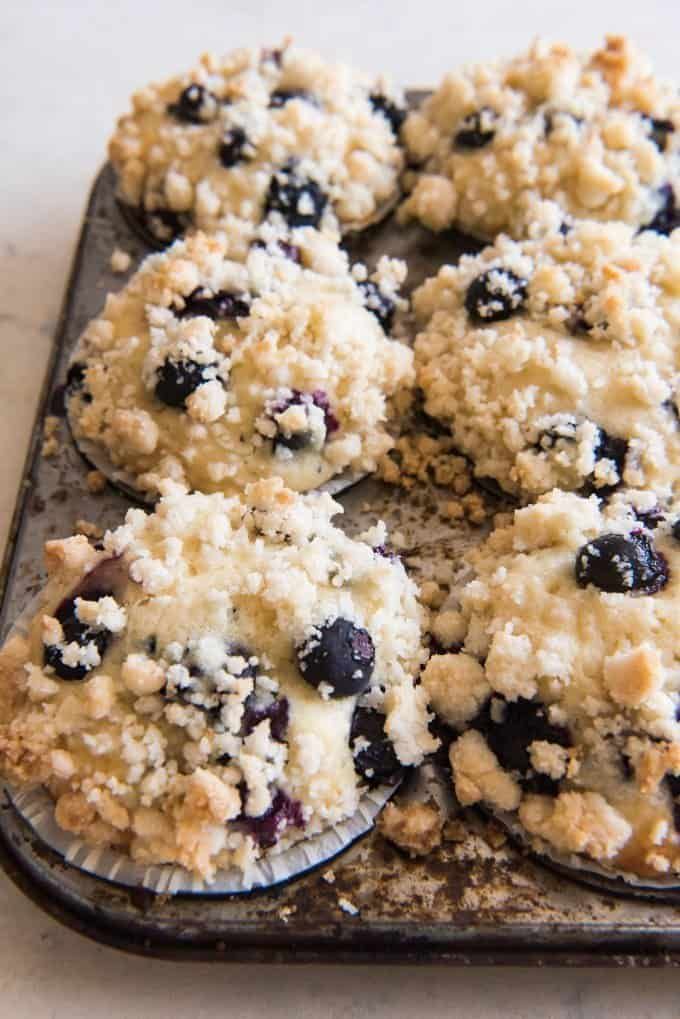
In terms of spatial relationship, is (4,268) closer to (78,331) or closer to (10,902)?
(78,331)

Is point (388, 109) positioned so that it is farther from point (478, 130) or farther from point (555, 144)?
point (555, 144)

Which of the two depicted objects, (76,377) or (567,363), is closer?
(567,363)

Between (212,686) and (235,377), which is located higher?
(235,377)

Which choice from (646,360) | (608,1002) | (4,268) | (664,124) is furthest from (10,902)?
(664,124)

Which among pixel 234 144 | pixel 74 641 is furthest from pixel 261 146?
pixel 74 641

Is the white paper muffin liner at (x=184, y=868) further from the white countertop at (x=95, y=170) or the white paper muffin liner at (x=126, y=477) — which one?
the white paper muffin liner at (x=126, y=477)

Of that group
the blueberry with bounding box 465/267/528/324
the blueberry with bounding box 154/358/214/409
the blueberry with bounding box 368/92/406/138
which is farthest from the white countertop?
the blueberry with bounding box 465/267/528/324
